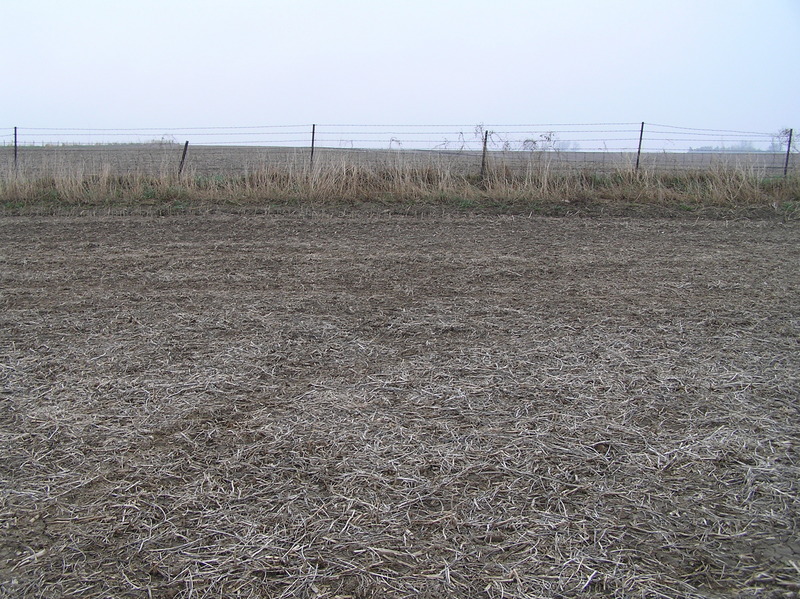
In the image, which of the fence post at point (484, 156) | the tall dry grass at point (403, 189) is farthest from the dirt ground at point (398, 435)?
the fence post at point (484, 156)

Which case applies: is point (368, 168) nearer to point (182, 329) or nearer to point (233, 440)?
point (182, 329)

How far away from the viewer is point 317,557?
2184 mm

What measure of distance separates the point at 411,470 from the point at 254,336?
2.06 metres

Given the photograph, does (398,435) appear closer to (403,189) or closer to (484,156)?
(403,189)

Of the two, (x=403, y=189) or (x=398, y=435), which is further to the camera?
(x=403, y=189)

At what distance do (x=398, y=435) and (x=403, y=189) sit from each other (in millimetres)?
8173

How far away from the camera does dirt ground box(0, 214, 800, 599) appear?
2.16 m

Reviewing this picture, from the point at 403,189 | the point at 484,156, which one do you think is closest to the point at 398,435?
the point at 403,189

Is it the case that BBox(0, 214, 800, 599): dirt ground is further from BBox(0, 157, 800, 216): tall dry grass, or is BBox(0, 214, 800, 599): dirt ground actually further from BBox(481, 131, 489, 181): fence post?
BBox(481, 131, 489, 181): fence post

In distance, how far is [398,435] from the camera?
9.85 feet

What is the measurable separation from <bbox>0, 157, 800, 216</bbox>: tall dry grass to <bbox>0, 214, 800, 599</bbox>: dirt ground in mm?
4566

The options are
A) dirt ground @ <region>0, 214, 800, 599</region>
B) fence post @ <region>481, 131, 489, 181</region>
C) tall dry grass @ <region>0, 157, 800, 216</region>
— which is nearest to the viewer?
dirt ground @ <region>0, 214, 800, 599</region>

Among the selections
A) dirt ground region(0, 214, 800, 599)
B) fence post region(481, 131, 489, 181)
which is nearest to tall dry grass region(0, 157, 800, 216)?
fence post region(481, 131, 489, 181)

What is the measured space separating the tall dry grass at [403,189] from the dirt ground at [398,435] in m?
4.57
